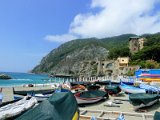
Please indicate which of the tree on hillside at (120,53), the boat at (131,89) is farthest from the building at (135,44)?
the boat at (131,89)

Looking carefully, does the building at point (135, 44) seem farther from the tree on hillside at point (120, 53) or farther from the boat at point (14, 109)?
the boat at point (14, 109)

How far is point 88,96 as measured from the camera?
68.7 feet

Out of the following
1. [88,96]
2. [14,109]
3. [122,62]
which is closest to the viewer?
[14,109]

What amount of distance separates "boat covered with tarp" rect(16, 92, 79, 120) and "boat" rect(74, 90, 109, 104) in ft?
30.1

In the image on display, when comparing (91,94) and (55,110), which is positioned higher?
(55,110)

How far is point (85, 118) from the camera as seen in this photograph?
47.3 feet

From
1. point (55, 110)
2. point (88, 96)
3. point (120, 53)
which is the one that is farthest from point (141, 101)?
point (120, 53)

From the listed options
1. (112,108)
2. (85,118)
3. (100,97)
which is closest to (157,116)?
(85,118)

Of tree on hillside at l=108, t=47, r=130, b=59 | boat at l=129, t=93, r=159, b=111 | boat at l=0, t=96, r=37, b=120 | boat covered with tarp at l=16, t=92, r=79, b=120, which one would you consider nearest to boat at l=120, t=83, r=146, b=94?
boat at l=129, t=93, r=159, b=111

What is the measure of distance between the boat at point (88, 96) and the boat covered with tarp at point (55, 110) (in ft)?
30.1

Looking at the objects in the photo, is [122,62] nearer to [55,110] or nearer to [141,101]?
[141,101]

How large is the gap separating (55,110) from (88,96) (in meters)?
12.8

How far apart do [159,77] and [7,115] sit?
146 ft

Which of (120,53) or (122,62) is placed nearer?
(122,62)
